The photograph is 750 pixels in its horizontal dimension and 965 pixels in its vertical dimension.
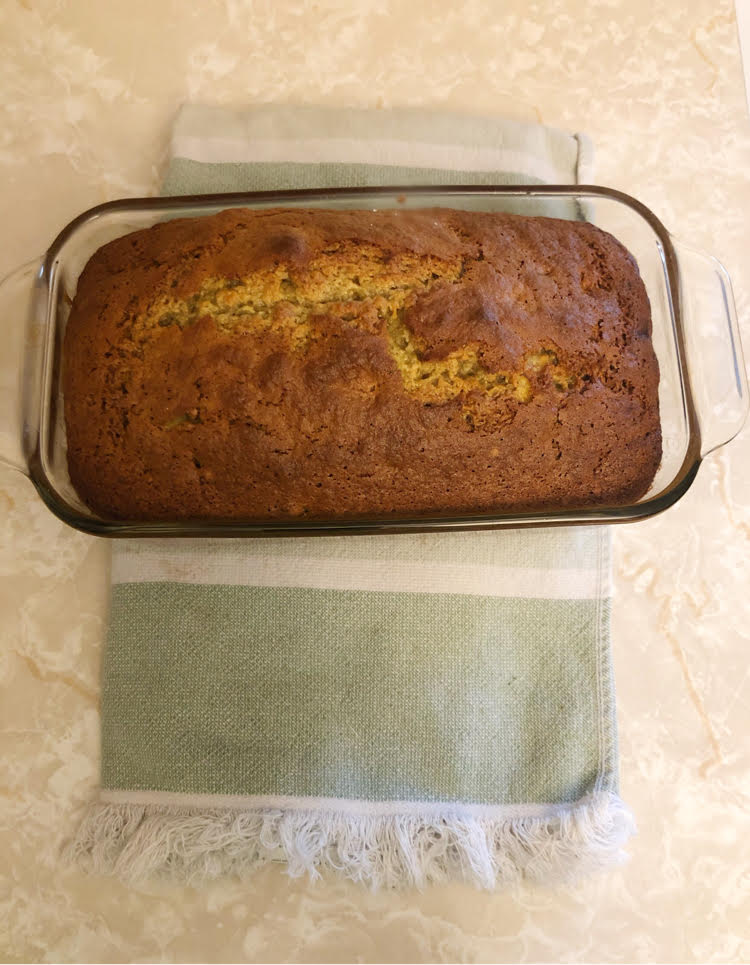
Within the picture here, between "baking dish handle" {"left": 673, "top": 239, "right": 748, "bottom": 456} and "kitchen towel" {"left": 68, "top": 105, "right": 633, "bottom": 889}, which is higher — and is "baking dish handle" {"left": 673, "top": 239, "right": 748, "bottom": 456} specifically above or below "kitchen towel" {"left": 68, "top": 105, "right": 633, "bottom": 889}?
above

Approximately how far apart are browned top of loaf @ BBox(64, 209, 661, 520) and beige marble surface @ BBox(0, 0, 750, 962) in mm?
237

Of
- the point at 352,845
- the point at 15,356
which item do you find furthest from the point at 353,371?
the point at 352,845

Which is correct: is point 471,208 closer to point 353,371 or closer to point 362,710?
point 353,371

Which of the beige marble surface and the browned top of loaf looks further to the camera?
the beige marble surface

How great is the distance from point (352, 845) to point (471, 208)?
1055mm

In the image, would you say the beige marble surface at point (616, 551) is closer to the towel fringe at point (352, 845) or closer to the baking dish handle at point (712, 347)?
the towel fringe at point (352, 845)

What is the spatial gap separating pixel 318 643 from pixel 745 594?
758 mm

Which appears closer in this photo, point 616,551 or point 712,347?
point 712,347

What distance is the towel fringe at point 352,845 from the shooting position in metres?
1.13

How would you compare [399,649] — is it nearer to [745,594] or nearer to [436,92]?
[745,594]

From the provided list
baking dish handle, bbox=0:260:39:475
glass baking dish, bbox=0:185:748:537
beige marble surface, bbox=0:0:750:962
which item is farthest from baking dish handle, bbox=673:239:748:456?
baking dish handle, bbox=0:260:39:475

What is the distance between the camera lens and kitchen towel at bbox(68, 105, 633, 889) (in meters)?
1.14

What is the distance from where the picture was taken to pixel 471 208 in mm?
1152

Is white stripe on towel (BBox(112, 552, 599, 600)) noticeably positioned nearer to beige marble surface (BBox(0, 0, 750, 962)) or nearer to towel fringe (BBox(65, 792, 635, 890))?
beige marble surface (BBox(0, 0, 750, 962))
